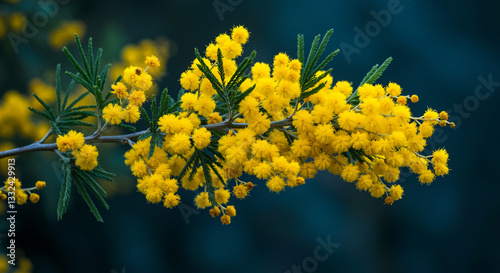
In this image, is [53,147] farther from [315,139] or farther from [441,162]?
[441,162]

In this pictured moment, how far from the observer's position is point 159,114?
4.64 ft

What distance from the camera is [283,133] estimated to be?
1.45 meters

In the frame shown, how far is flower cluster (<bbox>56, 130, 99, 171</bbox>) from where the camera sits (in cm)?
135

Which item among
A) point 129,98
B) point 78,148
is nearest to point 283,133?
point 129,98

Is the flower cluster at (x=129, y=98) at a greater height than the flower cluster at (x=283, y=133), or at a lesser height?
greater

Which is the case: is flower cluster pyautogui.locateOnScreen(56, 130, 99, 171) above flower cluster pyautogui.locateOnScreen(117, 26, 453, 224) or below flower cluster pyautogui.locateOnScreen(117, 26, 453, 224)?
above

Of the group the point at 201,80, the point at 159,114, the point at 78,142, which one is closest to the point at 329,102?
the point at 201,80

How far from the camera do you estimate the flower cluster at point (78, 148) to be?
1.35 metres

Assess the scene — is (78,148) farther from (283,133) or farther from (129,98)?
(283,133)

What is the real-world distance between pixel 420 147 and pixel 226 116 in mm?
566

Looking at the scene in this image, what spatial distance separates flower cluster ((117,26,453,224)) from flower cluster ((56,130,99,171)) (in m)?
0.11

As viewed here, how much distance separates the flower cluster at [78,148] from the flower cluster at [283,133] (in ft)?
0.35

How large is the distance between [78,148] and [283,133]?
1.87 ft

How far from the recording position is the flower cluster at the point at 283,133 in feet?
4.34
